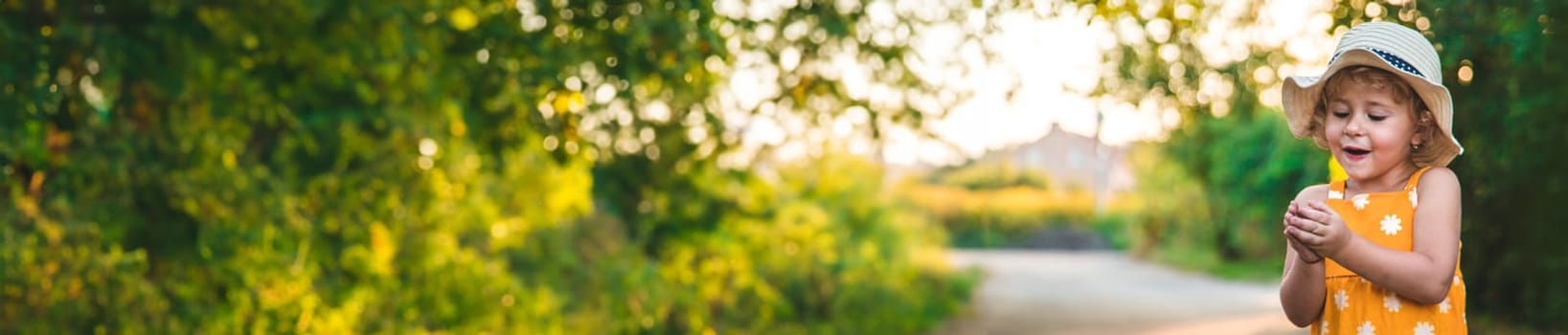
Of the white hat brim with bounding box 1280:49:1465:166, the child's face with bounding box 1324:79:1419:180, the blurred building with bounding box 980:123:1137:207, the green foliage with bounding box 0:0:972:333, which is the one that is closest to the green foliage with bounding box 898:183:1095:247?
the blurred building with bounding box 980:123:1137:207

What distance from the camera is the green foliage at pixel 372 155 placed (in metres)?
5.10

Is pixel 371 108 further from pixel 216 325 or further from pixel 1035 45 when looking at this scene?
pixel 1035 45

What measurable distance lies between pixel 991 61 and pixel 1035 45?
969 mm

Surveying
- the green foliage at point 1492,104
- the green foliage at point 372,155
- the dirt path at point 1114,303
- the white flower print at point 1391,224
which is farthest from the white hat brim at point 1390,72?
the dirt path at point 1114,303

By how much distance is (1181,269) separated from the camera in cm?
2561

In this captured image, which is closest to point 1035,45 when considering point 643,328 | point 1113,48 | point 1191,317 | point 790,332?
point 1113,48

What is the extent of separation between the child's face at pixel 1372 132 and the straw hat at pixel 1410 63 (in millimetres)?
31

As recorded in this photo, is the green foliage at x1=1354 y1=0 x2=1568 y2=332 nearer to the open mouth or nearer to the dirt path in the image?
the dirt path

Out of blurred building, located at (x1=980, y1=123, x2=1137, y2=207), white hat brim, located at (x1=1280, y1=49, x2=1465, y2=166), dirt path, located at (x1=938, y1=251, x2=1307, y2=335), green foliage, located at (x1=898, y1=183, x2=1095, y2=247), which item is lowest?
dirt path, located at (x1=938, y1=251, x2=1307, y2=335)

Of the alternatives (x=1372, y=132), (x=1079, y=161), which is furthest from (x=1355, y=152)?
(x=1079, y=161)

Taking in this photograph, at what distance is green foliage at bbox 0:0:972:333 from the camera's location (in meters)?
5.10

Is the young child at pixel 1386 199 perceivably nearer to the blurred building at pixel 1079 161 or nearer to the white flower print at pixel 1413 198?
the white flower print at pixel 1413 198

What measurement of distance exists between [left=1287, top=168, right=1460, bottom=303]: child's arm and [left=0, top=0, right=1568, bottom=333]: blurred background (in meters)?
1.35

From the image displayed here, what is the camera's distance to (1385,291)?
6.21 feet
